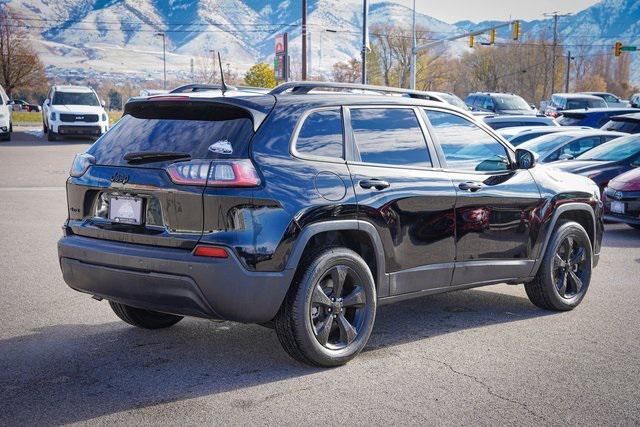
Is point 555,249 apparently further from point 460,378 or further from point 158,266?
point 158,266

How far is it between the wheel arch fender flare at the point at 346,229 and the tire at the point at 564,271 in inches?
74.5

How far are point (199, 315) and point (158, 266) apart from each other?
1.26 feet

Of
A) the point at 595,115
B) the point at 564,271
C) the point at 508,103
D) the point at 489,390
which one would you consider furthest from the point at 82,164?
the point at 508,103

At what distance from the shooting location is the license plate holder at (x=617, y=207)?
12.1m

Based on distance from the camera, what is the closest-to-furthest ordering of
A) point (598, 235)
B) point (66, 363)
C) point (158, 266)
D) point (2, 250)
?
point (158, 266) → point (66, 363) → point (598, 235) → point (2, 250)

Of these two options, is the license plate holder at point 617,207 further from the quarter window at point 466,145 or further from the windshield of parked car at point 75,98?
the windshield of parked car at point 75,98

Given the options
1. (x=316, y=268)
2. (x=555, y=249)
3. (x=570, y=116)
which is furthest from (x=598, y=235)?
(x=570, y=116)

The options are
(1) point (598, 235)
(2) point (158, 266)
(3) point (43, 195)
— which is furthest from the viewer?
(3) point (43, 195)

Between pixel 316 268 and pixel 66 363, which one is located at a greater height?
pixel 316 268

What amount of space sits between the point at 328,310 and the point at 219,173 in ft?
3.71

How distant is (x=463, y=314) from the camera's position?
7.04 metres

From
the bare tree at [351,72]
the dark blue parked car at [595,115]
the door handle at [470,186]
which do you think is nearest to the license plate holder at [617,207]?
the door handle at [470,186]

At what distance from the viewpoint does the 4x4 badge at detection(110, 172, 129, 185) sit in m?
5.28

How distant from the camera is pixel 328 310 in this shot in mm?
5406
